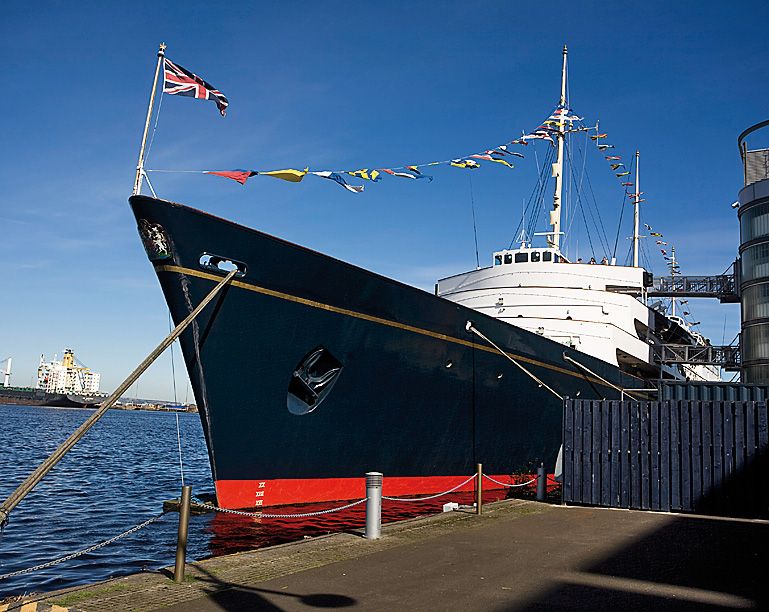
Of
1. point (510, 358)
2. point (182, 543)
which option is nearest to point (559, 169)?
point (510, 358)

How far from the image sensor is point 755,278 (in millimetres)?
23172

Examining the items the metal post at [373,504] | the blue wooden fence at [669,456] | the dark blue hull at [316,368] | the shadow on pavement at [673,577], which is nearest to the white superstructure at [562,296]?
the dark blue hull at [316,368]

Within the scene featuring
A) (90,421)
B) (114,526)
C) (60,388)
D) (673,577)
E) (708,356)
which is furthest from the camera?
(60,388)

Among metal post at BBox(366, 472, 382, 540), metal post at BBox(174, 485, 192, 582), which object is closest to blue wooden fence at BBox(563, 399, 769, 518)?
metal post at BBox(366, 472, 382, 540)

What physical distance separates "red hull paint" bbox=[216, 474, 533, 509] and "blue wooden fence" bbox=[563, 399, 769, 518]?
3.40 m

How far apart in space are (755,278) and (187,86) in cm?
1964

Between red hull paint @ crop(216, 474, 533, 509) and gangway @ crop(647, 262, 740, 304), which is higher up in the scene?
gangway @ crop(647, 262, 740, 304)

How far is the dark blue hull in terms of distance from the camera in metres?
11.3

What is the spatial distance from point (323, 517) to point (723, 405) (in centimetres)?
749

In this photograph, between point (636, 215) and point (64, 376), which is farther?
point (64, 376)

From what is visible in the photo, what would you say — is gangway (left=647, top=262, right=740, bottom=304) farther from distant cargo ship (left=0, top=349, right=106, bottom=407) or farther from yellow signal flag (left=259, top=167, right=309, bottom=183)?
distant cargo ship (left=0, top=349, right=106, bottom=407)

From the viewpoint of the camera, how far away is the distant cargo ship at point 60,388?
141 m

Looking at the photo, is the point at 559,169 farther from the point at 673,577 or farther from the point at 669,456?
the point at 673,577

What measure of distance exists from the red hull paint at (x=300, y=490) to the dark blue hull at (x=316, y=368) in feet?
0.08
